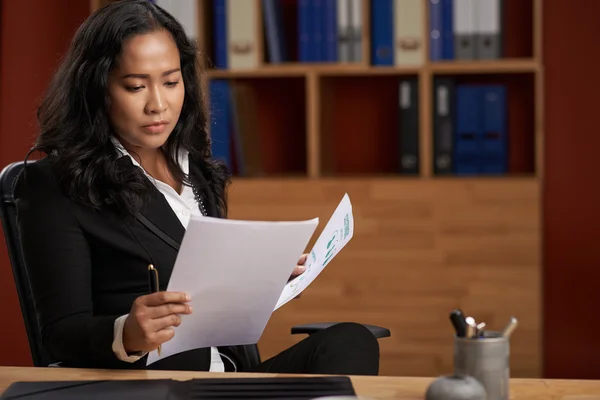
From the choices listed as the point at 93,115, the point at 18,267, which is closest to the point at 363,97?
the point at 93,115

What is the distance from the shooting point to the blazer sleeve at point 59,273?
5.11 ft

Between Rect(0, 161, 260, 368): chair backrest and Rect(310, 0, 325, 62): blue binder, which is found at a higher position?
Rect(310, 0, 325, 62): blue binder

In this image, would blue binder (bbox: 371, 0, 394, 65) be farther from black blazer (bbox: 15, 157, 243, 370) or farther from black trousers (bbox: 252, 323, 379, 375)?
black trousers (bbox: 252, 323, 379, 375)

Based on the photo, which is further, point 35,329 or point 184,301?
point 35,329

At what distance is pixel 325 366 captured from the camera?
1.50m

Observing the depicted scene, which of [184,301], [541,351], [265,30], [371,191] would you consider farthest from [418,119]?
[184,301]

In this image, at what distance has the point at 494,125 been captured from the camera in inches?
128

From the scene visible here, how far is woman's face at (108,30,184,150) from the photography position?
1735 mm

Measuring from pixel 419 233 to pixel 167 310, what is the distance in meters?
2.02

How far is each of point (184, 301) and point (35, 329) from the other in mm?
531

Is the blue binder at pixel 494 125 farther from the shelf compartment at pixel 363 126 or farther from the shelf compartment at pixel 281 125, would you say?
the shelf compartment at pixel 281 125

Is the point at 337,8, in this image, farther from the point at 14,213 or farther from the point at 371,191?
the point at 14,213

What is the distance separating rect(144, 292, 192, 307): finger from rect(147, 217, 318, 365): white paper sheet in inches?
0.4

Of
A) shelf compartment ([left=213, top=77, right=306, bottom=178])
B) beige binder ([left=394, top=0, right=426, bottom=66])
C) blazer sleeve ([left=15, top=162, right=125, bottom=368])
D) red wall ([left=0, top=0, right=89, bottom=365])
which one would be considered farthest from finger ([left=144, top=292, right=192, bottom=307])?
red wall ([left=0, top=0, right=89, bottom=365])
